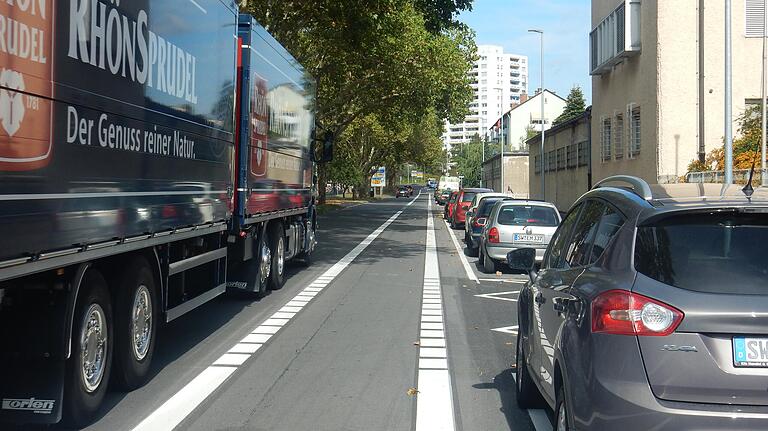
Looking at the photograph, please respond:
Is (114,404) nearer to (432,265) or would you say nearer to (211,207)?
(211,207)

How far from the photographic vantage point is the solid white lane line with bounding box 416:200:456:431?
6.08 meters

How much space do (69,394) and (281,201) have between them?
8.26 meters

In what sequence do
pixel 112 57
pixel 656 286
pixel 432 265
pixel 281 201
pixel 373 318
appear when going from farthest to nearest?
1. pixel 432 265
2. pixel 281 201
3. pixel 373 318
4. pixel 112 57
5. pixel 656 286

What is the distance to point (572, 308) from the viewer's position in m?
4.30

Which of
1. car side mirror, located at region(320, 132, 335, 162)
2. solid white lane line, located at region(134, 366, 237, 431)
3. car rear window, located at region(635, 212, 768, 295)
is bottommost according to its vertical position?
solid white lane line, located at region(134, 366, 237, 431)

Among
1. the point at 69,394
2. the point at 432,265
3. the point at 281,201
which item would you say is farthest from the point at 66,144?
the point at 432,265

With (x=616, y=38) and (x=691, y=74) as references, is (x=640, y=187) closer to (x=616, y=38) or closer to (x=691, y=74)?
(x=691, y=74)

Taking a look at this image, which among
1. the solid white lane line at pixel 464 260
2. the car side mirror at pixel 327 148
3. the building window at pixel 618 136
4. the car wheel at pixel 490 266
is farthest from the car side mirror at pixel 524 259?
the building window at pixel 618 136

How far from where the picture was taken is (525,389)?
244 inches

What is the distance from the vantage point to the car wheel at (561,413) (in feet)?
13.7

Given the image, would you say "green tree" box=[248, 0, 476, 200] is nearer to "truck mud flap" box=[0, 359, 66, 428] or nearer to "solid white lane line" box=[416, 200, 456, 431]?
"solid white lane line" box=[416, 200, 456, 431]

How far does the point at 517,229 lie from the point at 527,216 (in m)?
0.48

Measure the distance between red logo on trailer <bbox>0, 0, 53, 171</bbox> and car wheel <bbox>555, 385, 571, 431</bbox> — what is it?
126 inches

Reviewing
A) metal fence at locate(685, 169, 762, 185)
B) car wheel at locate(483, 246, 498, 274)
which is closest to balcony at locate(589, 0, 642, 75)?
metal fence at locate(685, 169, 762, 185)
